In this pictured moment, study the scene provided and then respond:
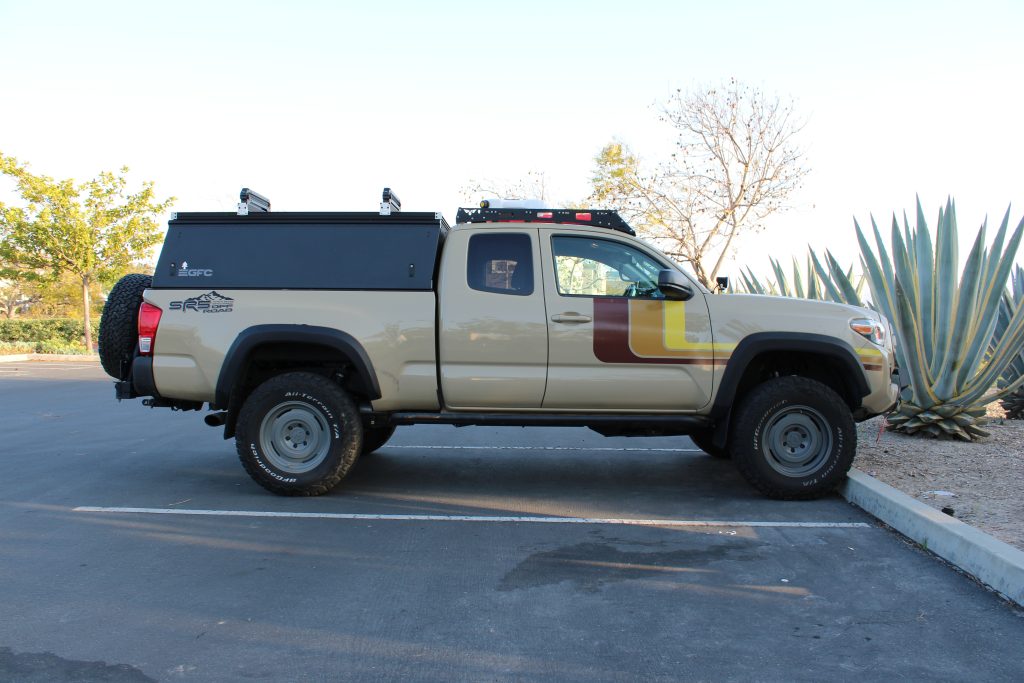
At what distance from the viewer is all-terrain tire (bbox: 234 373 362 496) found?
21.2ft

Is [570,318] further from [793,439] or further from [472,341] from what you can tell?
[793,439]

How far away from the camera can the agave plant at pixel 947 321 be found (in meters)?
7.98

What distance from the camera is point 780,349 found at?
645 cm

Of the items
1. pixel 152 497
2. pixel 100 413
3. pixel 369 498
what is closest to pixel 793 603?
pixel 369 498

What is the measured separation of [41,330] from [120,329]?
30820 millimetres

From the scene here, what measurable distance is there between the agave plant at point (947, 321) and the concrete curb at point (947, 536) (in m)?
2.23

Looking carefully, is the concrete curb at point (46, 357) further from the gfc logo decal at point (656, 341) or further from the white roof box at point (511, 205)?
the gfc logo decal at point (656, 341)

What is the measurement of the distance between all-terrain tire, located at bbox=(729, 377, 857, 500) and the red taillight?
4.68 meters

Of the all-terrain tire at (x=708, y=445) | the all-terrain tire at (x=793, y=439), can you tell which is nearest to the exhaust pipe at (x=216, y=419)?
the all-terrain tire at (x=793, y=439)

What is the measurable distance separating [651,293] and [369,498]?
2.80 m

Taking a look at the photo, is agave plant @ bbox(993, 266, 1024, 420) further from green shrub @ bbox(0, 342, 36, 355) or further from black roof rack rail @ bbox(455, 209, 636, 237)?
green shrub @ bbox(0, 342, 36, 355)

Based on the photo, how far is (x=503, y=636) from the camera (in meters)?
3.82

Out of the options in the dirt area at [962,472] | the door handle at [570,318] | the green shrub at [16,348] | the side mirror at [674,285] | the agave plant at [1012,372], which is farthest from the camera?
the green shrub at [16,348]

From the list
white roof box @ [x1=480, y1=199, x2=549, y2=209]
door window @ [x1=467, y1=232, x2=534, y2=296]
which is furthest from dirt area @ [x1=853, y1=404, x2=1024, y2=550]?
white roof box @ [x1=480, y1=199, x2=549, y2=209]
